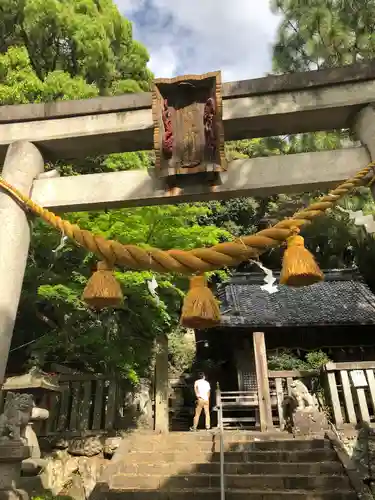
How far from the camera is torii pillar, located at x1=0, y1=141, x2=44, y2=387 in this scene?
3.62m

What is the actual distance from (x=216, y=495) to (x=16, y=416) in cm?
347

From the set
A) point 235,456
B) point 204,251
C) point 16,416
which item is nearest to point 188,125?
point 204,251

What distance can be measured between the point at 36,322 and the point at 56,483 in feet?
14.4

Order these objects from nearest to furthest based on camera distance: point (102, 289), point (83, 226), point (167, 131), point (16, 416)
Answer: point (102, 289) < point (167, 131) < point (16, 416) < point (83, 226)

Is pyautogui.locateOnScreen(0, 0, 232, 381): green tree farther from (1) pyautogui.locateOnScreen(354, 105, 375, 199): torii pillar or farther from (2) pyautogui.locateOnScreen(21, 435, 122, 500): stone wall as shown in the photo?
(1) pyautogui.locateOnScreen(354, 105, 375, 199): torii pillar

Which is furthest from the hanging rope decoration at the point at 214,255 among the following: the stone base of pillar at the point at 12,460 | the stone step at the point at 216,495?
the stone step at the point at 216,495

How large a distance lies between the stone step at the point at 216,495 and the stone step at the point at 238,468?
71cm

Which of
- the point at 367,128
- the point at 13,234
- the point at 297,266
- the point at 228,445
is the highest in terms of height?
the point at 367,128

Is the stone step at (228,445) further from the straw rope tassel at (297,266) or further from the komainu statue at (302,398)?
the straw rope tassel at (297,266)

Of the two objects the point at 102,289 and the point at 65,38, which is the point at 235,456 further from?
the point at 65,38

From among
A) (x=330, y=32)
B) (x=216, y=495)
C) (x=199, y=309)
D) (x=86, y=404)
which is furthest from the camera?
(x=330, y=32)

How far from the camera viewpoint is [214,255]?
300cm

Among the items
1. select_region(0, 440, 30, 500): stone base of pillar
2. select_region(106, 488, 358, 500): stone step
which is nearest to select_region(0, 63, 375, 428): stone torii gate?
select_region(0, 440, 30, 500): stone base of pillar

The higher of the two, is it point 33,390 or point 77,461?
point 33,390
